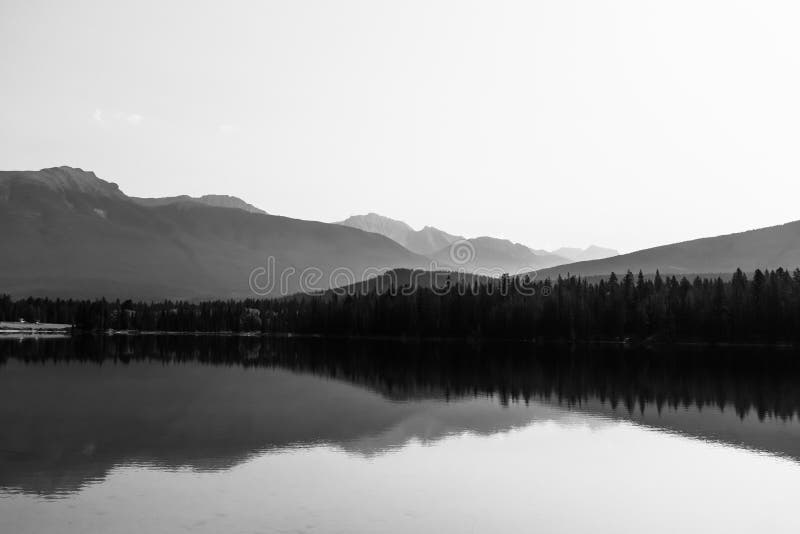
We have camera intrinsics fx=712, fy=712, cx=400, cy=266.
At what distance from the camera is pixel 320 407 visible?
60.1 meters

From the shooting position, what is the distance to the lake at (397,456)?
2858 cm

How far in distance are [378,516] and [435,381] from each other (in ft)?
182

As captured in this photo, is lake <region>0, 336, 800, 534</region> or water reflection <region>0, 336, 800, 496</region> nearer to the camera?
lake <region>0, 336, 800, 534</region>

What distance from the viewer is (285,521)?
27.3 meters

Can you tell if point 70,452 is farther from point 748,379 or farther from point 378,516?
point 748,379

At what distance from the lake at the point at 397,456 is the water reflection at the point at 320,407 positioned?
0.25 m

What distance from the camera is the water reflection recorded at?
133 ft

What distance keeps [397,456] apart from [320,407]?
68.5 feet

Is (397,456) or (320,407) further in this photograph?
(320,407)

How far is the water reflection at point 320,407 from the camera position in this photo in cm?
4066

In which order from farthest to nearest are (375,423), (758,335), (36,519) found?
1. (758,335)
2. (375,423)
3. (36,519)

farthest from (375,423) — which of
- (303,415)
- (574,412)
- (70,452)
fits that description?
(70,452)

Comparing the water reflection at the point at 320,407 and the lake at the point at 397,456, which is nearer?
the lake at the point at 397,456

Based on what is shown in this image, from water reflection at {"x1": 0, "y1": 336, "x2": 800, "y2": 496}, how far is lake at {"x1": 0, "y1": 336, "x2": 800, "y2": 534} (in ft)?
0.81
